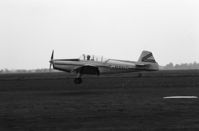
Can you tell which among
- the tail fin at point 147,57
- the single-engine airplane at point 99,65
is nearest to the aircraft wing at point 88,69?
the single-engine airplane at point 99,65

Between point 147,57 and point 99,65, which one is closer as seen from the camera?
point 99,65

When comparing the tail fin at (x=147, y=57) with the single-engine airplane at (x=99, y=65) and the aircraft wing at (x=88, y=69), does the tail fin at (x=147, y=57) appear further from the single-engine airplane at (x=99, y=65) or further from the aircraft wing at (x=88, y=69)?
the aircraft wing at (x=88, y=69)

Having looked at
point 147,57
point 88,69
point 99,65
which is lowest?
point 88,69

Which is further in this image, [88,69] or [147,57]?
[147,57]

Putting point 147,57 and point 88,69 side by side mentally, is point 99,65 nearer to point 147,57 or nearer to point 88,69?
point 88,69

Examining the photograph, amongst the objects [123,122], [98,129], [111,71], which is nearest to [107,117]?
[123,122]

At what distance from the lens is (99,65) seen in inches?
1254

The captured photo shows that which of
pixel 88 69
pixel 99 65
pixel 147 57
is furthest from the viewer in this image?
pixel 147 57

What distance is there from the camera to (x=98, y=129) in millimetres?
10594

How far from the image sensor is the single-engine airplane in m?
31.7

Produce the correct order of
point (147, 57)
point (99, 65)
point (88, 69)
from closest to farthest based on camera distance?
point (88, 69) → point (99, 65) → point (147, 57)

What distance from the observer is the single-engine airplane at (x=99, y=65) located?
31.7 metres

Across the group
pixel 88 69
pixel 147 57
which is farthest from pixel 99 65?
pixel 147 57

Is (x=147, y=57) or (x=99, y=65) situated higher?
(x=147, y=57)
